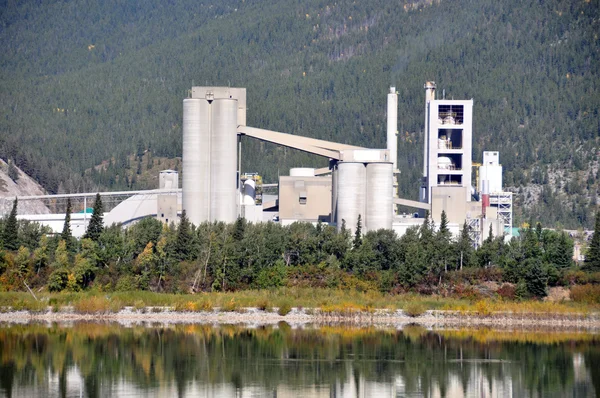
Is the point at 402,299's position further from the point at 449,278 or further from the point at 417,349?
the point at 417,349

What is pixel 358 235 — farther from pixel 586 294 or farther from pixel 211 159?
pixel 586 294

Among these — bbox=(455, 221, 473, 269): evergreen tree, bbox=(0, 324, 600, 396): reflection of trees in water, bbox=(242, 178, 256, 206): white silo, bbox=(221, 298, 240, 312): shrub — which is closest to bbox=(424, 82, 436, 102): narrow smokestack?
bbox=(242, 178, 256, 206): white silo

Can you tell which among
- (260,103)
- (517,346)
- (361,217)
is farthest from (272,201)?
(260,103)

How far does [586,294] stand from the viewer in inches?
3408

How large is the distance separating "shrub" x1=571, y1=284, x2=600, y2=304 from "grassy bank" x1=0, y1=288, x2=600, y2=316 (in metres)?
1.20

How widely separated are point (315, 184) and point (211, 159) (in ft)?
41.5

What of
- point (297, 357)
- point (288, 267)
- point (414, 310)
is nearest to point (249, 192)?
point (288, 267)

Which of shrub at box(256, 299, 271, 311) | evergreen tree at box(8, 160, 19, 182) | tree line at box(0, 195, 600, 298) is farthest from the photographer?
evergreen tree at box(8, 160, 19, 182)

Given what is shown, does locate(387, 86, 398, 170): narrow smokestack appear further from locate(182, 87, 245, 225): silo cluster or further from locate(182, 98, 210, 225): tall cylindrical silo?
locate(182, 98, 210, 225): tall cylindrical silo

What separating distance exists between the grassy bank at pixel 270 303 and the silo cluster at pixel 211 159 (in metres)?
15.9

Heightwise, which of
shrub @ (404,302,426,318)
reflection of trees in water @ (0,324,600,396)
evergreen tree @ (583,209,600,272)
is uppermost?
evergreen tree @ (583,209,600,272)

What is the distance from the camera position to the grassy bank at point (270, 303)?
81.4 m

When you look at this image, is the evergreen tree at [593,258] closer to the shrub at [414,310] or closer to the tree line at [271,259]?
the tree line at [271,259]

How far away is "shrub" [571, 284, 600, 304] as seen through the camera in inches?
3386
